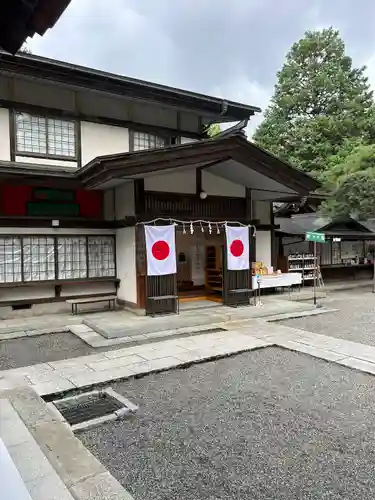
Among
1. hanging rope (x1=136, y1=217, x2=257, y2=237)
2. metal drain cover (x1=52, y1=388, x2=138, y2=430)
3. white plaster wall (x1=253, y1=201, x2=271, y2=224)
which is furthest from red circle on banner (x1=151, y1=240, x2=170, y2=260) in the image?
metal drain cover (x1=52, y1=388, x2=138, y2=430)

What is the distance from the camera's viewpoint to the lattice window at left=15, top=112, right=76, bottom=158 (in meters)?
9.02

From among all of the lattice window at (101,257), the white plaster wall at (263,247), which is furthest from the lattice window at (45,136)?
the white plaster wall at (263,247)

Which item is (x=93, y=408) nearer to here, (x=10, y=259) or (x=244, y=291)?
(x=10, y=259)

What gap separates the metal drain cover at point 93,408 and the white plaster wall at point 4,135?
259 inches

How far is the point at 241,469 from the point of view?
2.94 meters

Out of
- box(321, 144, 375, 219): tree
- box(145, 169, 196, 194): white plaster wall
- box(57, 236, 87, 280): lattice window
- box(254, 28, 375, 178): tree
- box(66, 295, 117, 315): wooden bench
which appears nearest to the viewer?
box(145, 169, 196, 194): white plaster wall

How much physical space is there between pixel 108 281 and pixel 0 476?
8089mm

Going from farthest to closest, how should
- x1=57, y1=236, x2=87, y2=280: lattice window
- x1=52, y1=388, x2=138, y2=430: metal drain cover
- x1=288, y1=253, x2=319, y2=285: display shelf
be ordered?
x1=288, y1=253, x2=319, y2=285: display shelf
x1=57, y1=236, x2=87, y2=280: lattice window
x1=52, y1=388, x2=138, y2=430: metal drain cover

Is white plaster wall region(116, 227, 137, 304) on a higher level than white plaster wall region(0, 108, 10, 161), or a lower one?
lower

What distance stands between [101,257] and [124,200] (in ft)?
5.54

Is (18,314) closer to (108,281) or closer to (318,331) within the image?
(108,281)

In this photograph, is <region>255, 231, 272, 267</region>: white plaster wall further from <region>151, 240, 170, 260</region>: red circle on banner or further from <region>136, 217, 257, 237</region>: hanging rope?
<region>151, 240, 170, 260</region>: red circle on banner

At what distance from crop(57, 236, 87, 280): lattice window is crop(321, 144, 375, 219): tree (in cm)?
1003

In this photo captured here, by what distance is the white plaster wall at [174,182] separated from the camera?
355 inches
